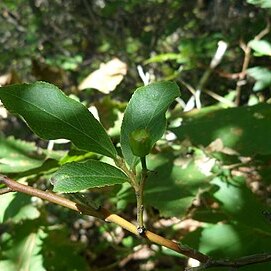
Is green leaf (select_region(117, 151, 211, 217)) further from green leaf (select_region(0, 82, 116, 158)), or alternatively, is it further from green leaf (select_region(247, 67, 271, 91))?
green leaf (select_region(0, 82, 116, 158))

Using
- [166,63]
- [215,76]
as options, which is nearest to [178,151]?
[215,76]

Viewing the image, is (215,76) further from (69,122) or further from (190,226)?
(69,122)

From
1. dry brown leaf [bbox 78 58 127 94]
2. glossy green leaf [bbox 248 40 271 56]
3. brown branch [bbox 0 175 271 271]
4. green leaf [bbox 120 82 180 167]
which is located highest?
green leaf [bbox 120 82 180 167]

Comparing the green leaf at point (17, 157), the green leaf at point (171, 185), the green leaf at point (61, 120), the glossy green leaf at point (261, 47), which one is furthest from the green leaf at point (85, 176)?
the glossy green leaf at point (261, 47)

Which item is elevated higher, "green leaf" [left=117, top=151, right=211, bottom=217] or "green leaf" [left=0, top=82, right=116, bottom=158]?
"green leaf" [left=0, top=82, right=116, bottom=158]

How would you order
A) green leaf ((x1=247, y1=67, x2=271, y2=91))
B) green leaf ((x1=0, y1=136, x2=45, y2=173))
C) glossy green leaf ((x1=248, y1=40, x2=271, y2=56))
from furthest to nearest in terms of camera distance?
green leaf ((x1=247, y1=67, x2=271, y2=91)), glossy green leaf ((x1=248, y1=40, x2=271, y2=56)), green leaf ((x1=0, y1=136, x2=45, y2=173))

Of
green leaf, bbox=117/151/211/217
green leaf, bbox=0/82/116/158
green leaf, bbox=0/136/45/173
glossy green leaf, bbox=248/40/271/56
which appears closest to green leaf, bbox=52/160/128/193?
green leaf, bbox=0/82/116/158
